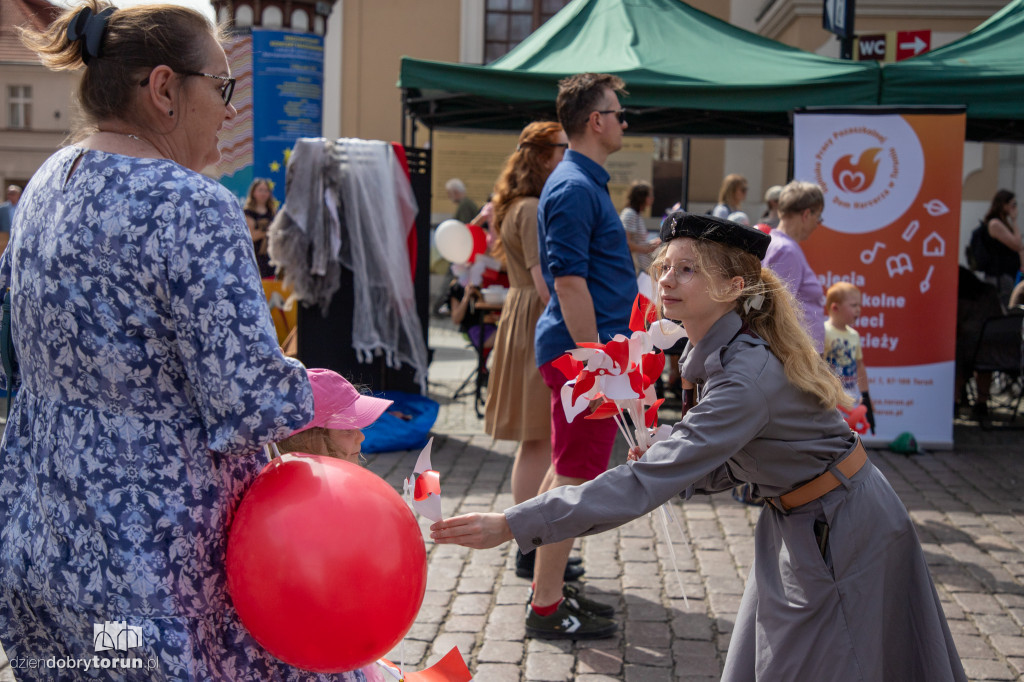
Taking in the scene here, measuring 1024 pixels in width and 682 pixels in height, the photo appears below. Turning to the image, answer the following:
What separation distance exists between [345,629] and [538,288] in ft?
9.08

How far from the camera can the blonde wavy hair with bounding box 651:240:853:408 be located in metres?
2.13

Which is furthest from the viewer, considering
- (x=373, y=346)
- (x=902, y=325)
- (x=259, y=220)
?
(x=259, y=220)

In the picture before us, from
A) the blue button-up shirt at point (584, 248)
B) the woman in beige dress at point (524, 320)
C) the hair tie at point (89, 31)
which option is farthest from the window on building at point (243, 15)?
the hair tie at point (89, 31)

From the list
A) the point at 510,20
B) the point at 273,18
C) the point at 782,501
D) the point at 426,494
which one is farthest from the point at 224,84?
the point at 510,20

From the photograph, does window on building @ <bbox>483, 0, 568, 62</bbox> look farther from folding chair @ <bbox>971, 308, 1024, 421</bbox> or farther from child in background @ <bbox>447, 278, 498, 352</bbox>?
folding chair @ <bbox>971, 308, 1024, 421</bbox>

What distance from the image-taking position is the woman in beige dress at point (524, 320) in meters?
4.04

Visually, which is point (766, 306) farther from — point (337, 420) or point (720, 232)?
point (337, 420)

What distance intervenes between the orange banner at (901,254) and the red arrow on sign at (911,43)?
8.33ft

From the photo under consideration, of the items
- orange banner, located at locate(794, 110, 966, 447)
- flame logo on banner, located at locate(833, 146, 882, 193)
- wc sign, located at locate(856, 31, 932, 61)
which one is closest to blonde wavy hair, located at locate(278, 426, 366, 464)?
orange banner, located at locate(794, 110, 966, 447)

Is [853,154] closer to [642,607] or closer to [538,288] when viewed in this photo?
[538,288]

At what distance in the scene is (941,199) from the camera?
7.06 meters

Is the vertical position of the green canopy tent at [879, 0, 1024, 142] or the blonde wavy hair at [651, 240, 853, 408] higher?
the green canopy tent at [879, 0, 1024, 142]

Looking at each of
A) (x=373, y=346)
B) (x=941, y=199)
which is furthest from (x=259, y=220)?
(x=941, y=199)

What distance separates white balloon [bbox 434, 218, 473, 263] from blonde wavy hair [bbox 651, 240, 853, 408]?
6.05 m
